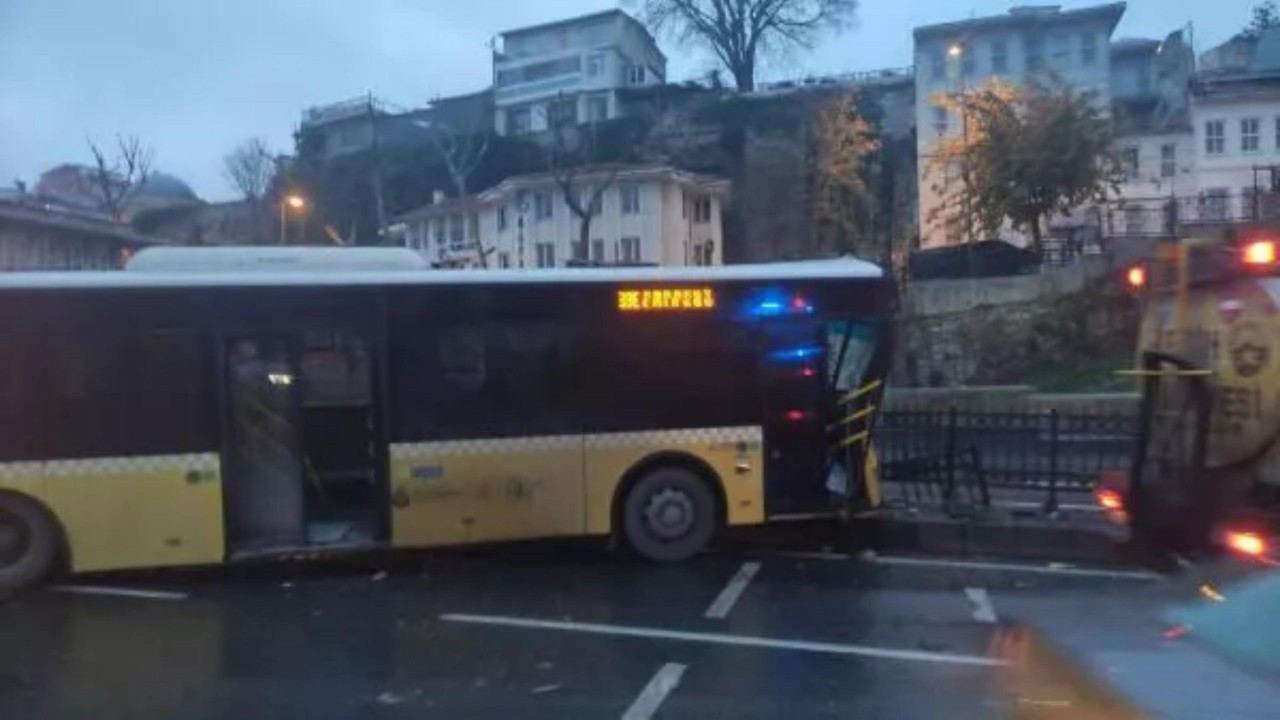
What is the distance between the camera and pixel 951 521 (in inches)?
496

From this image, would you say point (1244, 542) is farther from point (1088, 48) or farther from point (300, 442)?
point (1088, 48)

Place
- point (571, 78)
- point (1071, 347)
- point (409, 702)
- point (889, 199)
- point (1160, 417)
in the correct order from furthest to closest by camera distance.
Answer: point (571, 78), point (889, 199), point (1071, 347), point (1160, 417), point (409, 702)

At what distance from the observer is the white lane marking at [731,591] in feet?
32.6

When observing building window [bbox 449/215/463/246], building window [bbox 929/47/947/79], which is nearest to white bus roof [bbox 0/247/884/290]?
building window [bbox 929/47/947/79]

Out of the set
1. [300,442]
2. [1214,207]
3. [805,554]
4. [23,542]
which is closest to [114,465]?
[23,542]

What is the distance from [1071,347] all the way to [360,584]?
1138 inches

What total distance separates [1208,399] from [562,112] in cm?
7336

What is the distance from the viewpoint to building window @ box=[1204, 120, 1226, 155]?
5888 centimetres

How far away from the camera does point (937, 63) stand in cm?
6550

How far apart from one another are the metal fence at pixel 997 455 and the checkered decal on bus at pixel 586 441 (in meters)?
2.92

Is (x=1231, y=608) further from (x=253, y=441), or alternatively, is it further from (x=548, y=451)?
(x=253, y=441)

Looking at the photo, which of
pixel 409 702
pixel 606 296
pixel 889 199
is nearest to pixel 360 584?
pixel 606 296

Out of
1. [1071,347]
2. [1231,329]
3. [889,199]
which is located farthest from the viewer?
[889,199]

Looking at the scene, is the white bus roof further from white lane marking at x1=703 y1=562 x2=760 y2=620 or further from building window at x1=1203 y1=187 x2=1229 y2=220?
building window at x1=1203 y1=187 x2=1229 y2=220
